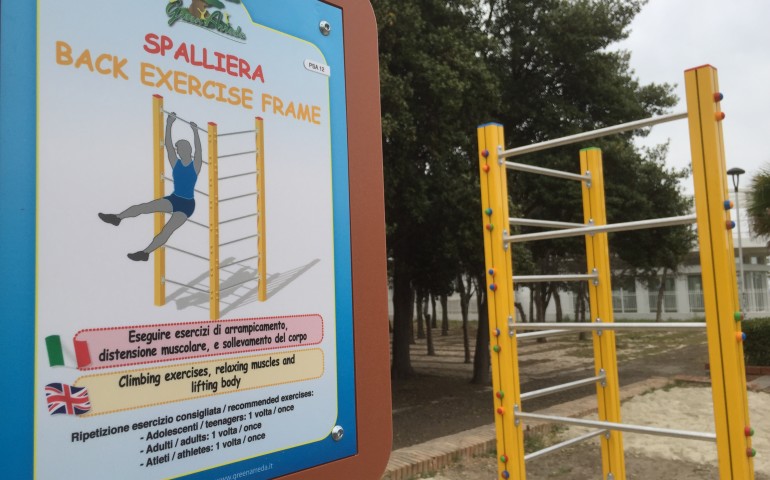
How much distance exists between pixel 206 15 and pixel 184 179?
14.5 inches

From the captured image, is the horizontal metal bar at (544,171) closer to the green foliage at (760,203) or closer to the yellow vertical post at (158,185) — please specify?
the yellow vertical post at (158,185)

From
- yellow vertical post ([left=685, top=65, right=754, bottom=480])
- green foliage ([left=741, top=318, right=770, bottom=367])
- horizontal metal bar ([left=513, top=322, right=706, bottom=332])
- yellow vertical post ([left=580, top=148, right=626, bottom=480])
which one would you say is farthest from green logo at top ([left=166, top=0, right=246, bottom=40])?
green foliage ([left=741, top=318, right=770, bottom=367])

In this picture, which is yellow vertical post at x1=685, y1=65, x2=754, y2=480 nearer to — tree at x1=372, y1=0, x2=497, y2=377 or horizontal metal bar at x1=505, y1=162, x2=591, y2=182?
horizontal metal bar at x1=505, y1=162, x2=591, y2=182

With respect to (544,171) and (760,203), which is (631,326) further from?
(760,203)

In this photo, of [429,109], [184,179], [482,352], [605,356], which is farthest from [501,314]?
[482,352]

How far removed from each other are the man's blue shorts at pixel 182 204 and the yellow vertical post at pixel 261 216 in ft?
0.50

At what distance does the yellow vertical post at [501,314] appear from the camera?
11.4 feet

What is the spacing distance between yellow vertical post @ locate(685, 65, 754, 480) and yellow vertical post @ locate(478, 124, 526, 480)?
117 centimetres

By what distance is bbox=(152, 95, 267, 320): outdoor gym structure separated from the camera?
1.14m

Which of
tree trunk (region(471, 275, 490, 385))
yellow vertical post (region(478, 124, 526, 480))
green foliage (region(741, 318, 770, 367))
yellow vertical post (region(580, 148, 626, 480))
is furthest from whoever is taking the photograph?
tree trunk (region(471, 275, 490, 385))

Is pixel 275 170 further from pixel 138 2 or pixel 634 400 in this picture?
pixel 634 400

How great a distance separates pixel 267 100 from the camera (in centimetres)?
136

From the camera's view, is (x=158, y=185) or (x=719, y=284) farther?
(x=719, y=284)

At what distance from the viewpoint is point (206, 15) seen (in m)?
1.27
